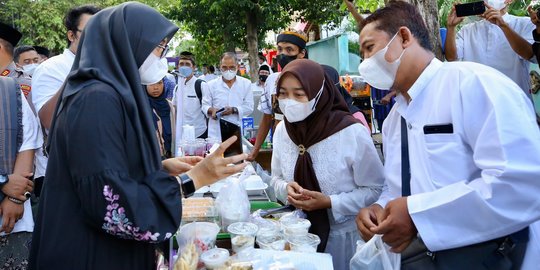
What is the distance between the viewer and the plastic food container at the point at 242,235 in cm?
171

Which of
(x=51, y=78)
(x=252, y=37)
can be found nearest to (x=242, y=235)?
(x=51, y=78)

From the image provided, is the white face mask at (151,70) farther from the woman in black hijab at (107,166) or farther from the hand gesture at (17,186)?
the hand gesture at (17,186)

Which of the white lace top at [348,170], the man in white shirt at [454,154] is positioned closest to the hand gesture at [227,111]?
the white lace top at [348,170]

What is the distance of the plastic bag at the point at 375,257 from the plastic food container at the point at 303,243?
21 centimetres

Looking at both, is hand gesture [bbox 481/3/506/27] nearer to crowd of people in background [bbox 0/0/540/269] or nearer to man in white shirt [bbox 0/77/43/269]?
crowd of people in background [bbox 0/0/540/269]

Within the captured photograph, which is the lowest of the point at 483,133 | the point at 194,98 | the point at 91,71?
the point at 194,98

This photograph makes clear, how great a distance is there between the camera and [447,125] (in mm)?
1452

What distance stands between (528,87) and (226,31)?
13278mm

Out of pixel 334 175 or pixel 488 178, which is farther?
pixel 334 175

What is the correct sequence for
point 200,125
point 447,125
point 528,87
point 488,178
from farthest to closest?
point 200,125
point 528,87
point 447,125
point 488,178

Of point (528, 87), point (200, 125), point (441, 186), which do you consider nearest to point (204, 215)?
point (441, 186)

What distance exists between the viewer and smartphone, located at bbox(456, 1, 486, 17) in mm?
3379

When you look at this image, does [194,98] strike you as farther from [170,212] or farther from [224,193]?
[170,212]

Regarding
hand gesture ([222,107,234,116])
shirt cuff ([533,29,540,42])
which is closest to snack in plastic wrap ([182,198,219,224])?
shirt cuff ([533,29,540,42])
